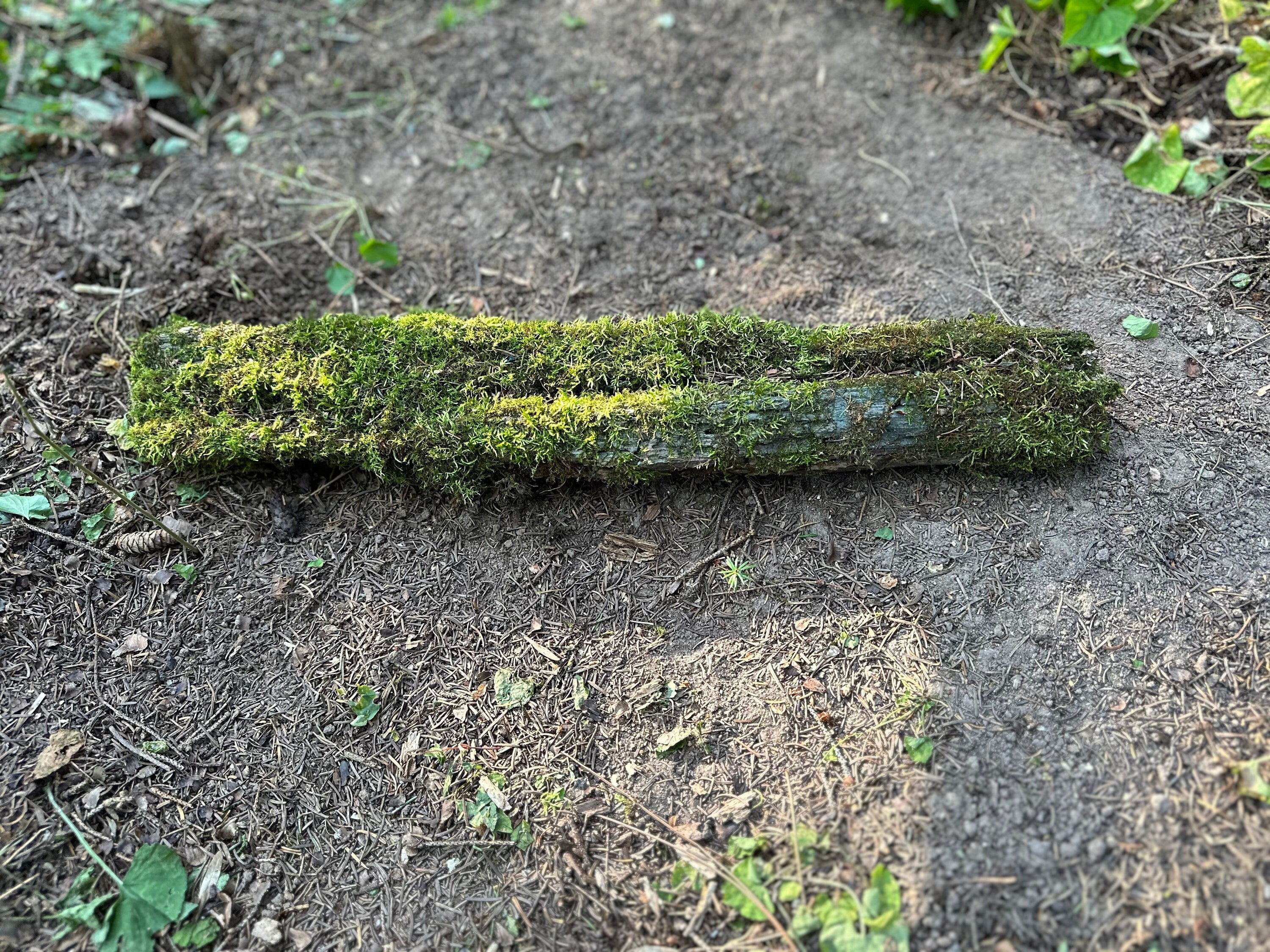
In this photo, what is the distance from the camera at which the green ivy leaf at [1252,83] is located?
3402 millimetres

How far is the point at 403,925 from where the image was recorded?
2357mm

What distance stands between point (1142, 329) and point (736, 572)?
204 cm

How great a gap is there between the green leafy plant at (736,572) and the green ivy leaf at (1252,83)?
316 centimetres

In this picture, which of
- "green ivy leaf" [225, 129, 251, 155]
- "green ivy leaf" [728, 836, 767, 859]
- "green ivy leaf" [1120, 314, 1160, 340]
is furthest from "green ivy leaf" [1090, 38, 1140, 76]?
"green ivy leaf" [225, 129, 251, 155]

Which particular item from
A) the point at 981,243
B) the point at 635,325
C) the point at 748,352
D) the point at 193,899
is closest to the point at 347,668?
the point at 193,899

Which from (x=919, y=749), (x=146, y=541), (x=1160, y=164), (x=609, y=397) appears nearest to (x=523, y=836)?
(x=919, y=749)

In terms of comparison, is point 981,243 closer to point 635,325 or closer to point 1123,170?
point 1123,170

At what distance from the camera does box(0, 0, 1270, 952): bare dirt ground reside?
234cm

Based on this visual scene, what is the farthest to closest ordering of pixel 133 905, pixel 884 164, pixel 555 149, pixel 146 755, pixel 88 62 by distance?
pixel 88 62 < pixel 555 149 < pixel 884 164 < pixel 146 755 < pixel 133 905

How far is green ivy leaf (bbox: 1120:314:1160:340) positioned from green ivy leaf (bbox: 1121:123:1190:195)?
869mm

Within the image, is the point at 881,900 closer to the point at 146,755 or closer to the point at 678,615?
the point at 678,615

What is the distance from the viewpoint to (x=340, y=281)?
3865mm

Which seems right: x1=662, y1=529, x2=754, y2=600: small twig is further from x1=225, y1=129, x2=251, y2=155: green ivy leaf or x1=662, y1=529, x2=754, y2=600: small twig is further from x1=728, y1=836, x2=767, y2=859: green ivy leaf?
x1=225, y1=129, x2=251, y2=155: green ivy leaf

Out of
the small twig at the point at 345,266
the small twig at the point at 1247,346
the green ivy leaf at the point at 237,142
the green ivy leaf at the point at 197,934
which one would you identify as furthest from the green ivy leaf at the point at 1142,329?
the green ivy leaf at the point at 237,142
